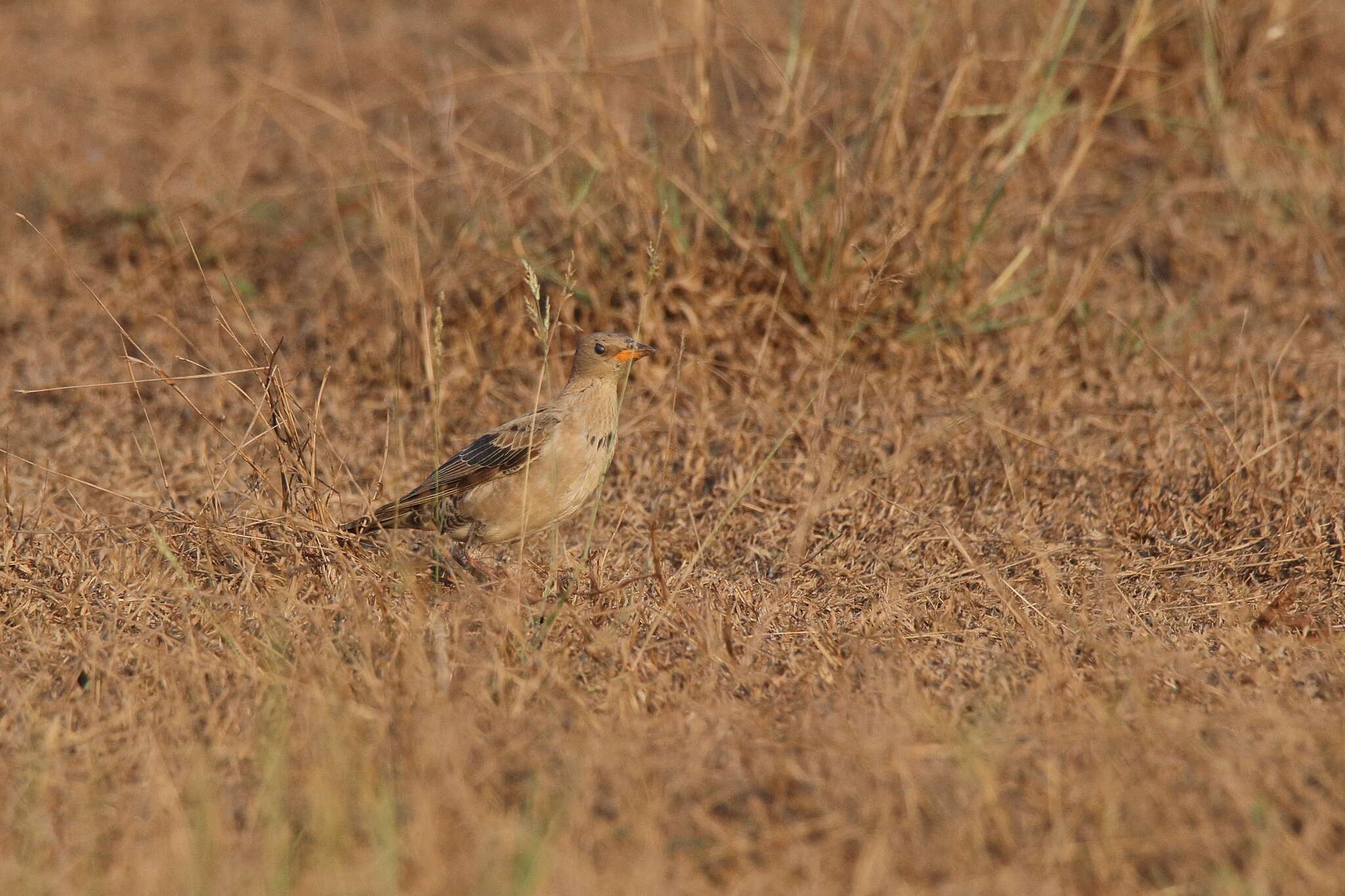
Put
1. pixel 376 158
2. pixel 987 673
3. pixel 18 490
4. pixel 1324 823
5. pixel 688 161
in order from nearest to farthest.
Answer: pixel 1324 823 < pixel 987 673 < pixel 18 490 < pixel 688 161 < pixel 376 158

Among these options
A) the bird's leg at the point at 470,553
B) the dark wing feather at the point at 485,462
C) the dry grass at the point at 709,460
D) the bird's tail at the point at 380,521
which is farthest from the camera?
the bird's leg at the point at 470,553

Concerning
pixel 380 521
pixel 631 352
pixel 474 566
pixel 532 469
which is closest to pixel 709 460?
pixel 631 352

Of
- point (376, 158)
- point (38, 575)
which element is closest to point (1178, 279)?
point (376, 158)

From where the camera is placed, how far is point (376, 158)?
26.2 ft

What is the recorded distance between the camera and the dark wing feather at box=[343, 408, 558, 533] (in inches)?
196

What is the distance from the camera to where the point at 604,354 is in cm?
526

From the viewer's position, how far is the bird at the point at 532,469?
4914mm

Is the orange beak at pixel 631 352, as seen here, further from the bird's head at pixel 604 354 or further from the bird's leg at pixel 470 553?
the bird's leg at pixel 470 553

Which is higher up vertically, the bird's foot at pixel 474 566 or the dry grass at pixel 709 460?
the dry grass at pixel 709 460

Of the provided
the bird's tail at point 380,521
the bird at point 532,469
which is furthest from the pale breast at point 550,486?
the bird's tail at point 380,521

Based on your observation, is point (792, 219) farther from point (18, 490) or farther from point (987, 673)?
point (18, 490)

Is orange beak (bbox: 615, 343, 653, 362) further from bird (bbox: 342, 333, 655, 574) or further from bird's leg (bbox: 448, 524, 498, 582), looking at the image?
bird's leg (bbox: 448, 524, 498, 582)

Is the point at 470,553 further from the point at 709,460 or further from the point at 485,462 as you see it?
the point at 709,460

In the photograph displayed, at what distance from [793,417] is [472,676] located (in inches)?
95.5
